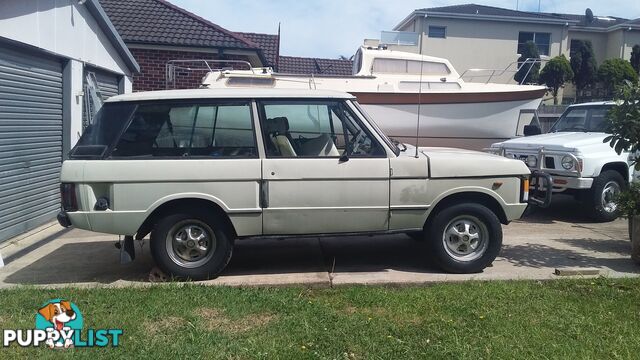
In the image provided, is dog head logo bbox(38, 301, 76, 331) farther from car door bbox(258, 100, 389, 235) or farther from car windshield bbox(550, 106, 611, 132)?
car windshield bbox(550, 106, 611, 132)

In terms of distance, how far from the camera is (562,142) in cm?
851

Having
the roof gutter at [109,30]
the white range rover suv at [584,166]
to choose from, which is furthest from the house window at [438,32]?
the white range rover suv at [584,166]

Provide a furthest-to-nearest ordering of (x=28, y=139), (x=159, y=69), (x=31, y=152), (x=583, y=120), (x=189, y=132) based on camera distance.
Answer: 1. (x=159, y=69)
2. (x=583, y=120)
3. (x=31, y=152)
4. (x=28, y=139)
5. (x=189, y=132)

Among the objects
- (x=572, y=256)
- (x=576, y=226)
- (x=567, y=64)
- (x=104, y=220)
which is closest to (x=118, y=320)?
(x=104, y=220)

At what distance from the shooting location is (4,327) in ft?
13.6

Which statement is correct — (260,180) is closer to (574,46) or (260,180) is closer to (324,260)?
(324,260)

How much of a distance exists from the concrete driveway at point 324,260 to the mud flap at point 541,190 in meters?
0.65

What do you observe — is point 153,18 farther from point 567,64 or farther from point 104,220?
point 567,64

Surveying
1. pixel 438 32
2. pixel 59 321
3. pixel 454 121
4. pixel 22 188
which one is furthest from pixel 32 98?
pixel 438 32

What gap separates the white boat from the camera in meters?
11.9

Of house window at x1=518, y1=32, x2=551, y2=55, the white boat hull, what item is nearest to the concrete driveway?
the white boat hull

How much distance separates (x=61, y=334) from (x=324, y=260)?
2.84 m

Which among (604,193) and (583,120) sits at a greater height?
(583,120)

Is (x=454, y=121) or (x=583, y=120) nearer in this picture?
(x=583, y=120)
